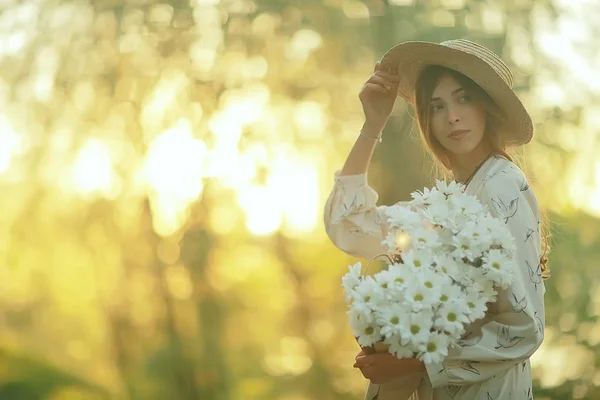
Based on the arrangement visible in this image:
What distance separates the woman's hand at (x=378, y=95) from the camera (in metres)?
1.21

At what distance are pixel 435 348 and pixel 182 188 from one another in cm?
122

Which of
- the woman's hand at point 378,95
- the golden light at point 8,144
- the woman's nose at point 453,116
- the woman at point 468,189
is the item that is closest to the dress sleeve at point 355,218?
the woman at point 468,189

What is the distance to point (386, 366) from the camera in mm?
946

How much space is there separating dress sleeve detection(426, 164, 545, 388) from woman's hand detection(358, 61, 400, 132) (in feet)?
1.01

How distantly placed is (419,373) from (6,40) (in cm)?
165

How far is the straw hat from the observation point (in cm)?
107

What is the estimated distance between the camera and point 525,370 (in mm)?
1053

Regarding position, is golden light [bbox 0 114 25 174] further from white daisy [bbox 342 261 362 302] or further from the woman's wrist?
white daisy [bbox 342 261 362 302]

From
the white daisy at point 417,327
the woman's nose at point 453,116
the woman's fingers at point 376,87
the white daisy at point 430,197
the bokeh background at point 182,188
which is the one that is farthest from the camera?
the bokeh background at point 182,188

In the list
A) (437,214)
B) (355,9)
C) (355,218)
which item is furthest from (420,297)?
(355,9)

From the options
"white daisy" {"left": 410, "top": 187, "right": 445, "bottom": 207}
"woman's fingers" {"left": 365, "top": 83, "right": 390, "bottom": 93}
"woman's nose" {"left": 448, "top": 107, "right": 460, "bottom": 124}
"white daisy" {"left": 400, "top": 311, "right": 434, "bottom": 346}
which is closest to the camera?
"white daisy" {"left": 400, "top": 311, "right": 434, "bottom": 346}

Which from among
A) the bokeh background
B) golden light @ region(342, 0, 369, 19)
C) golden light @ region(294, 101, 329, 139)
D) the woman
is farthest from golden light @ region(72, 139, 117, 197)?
the woman

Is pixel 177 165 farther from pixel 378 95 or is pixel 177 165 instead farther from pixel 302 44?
pixel 378 95

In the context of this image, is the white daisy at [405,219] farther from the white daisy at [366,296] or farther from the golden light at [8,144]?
the golden light at [8,144]
